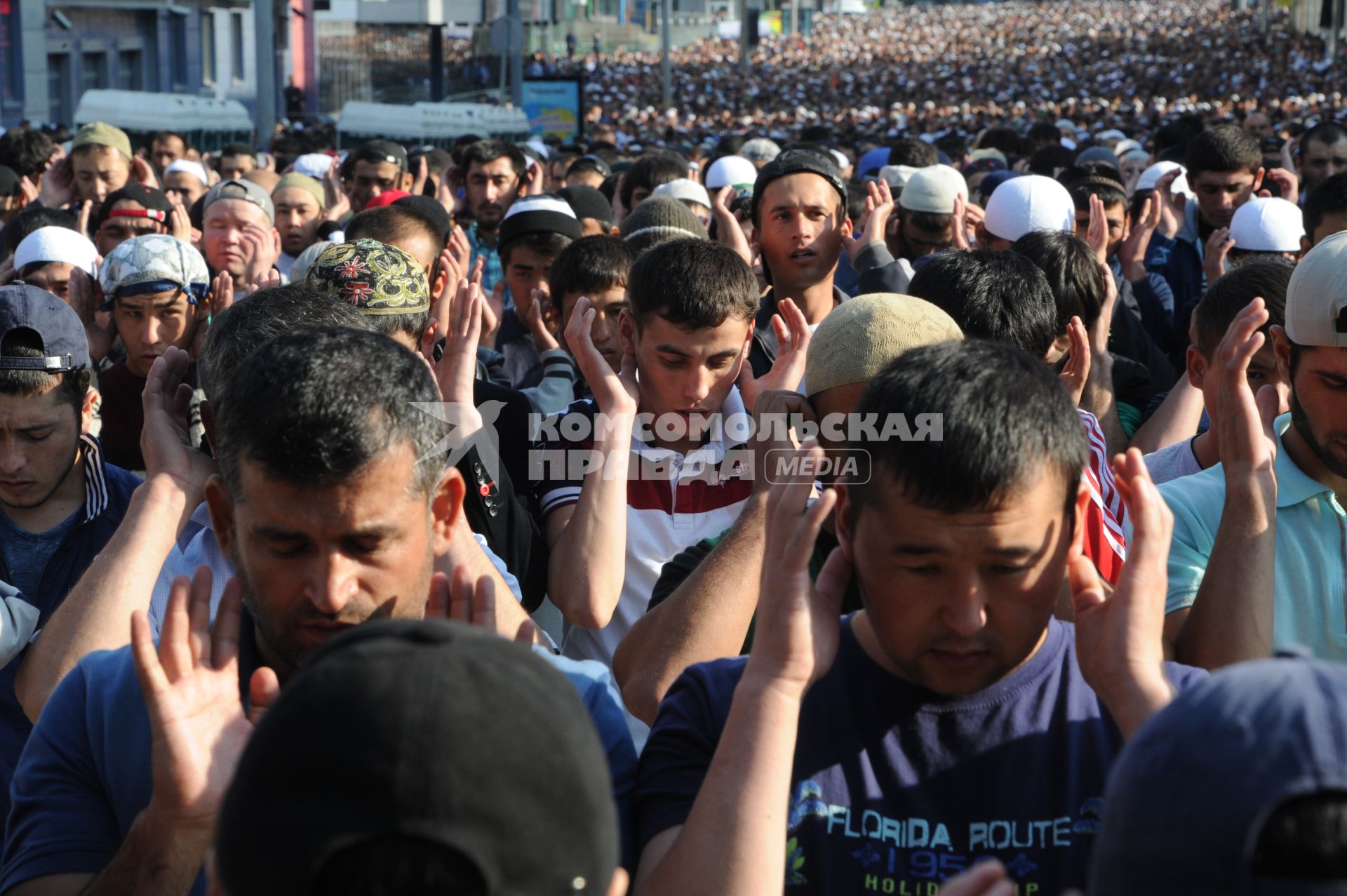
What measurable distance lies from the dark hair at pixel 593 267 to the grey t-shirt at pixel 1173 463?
2455 millimetres

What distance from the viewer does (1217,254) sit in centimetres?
797

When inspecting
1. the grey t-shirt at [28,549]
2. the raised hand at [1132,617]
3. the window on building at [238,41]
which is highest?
the window on building at [238,41]

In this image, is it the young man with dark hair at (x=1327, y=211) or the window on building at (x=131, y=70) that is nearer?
the young man with dark hair at (x=1327, y=211)

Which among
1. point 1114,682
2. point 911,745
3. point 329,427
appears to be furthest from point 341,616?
point 1114,682

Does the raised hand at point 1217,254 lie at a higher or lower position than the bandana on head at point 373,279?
lower

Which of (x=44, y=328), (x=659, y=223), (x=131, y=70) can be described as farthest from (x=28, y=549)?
(x=131, y=70)

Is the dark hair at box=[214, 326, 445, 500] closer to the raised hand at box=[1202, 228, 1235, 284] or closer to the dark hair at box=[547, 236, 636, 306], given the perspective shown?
the dark hair at box=[547, 236, 636, 306]

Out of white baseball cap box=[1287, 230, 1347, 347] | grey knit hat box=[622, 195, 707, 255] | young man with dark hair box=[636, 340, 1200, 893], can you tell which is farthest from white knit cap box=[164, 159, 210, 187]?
young man with dark hair box=[636, 340, 1200, 893]

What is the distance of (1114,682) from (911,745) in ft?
1.05

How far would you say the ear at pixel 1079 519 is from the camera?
2539mm

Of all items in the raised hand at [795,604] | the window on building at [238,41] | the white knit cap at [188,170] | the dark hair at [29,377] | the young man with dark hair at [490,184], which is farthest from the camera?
the window on building at [238,41]

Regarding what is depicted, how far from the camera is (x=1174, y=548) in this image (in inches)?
132

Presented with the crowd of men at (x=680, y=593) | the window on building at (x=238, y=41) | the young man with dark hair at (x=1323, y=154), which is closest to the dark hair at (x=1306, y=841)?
the crowd of men at (x=680, y=593)

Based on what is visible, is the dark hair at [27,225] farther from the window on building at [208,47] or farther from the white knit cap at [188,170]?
the window on building at [208,47]
